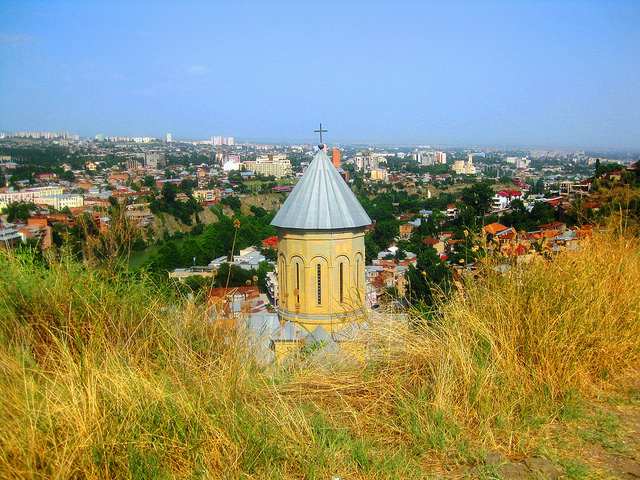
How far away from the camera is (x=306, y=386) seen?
6.89 feet

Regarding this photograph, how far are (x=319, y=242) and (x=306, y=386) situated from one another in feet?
18.7

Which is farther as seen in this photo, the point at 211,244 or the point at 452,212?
the point at 452,212

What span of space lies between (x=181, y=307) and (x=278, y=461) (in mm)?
1352

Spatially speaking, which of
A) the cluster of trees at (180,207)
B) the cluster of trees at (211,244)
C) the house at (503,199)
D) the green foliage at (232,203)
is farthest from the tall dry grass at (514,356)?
the green foliage at (232,203)

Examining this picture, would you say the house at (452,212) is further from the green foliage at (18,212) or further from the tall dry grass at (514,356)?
the tall dry grass at (514,356)

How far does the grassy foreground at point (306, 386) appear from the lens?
60.7 inches

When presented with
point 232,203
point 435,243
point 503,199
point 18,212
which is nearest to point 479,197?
point 435,243

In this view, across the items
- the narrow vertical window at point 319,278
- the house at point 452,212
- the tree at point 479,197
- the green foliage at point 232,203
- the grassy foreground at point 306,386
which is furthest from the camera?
the green foliage at point 232,203

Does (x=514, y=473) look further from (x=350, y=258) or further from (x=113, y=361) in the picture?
(x=350, y=258)

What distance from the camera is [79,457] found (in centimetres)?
145

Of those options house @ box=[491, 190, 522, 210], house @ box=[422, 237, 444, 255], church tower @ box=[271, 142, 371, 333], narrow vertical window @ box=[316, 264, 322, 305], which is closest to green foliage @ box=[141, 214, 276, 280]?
house @ box=[422, 237, 444, 255]

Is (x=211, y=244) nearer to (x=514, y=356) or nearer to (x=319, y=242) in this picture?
(x=319, y=242)

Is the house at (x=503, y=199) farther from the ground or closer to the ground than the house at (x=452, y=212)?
farther from the ground

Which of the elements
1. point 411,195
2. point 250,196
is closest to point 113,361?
point 250,196
